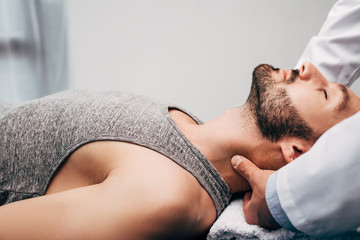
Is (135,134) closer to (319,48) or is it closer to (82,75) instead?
(319,48)

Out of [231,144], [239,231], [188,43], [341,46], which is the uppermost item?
[341,46]

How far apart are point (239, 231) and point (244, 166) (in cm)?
18

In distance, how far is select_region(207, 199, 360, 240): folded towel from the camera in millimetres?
666

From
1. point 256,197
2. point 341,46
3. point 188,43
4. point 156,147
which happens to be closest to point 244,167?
point 256,197

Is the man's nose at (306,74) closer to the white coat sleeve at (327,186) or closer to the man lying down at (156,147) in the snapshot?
the man lying down at (156,147)

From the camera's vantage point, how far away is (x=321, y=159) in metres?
0.62

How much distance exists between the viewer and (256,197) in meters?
0.73

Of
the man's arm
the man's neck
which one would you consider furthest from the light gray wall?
the man's arm

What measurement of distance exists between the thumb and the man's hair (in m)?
0.09

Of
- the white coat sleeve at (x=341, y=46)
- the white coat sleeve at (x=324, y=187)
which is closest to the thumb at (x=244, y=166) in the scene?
the white coat sleeve at (x=324, y=187)

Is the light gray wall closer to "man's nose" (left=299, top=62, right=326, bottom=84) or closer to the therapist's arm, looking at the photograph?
"man's nose" (left=299, top=62, right=326, bottom=84)

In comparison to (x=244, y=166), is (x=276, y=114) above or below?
above

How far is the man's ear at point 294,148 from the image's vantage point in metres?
0.83

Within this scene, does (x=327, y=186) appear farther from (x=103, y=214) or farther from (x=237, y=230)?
(x=103, y=214)
